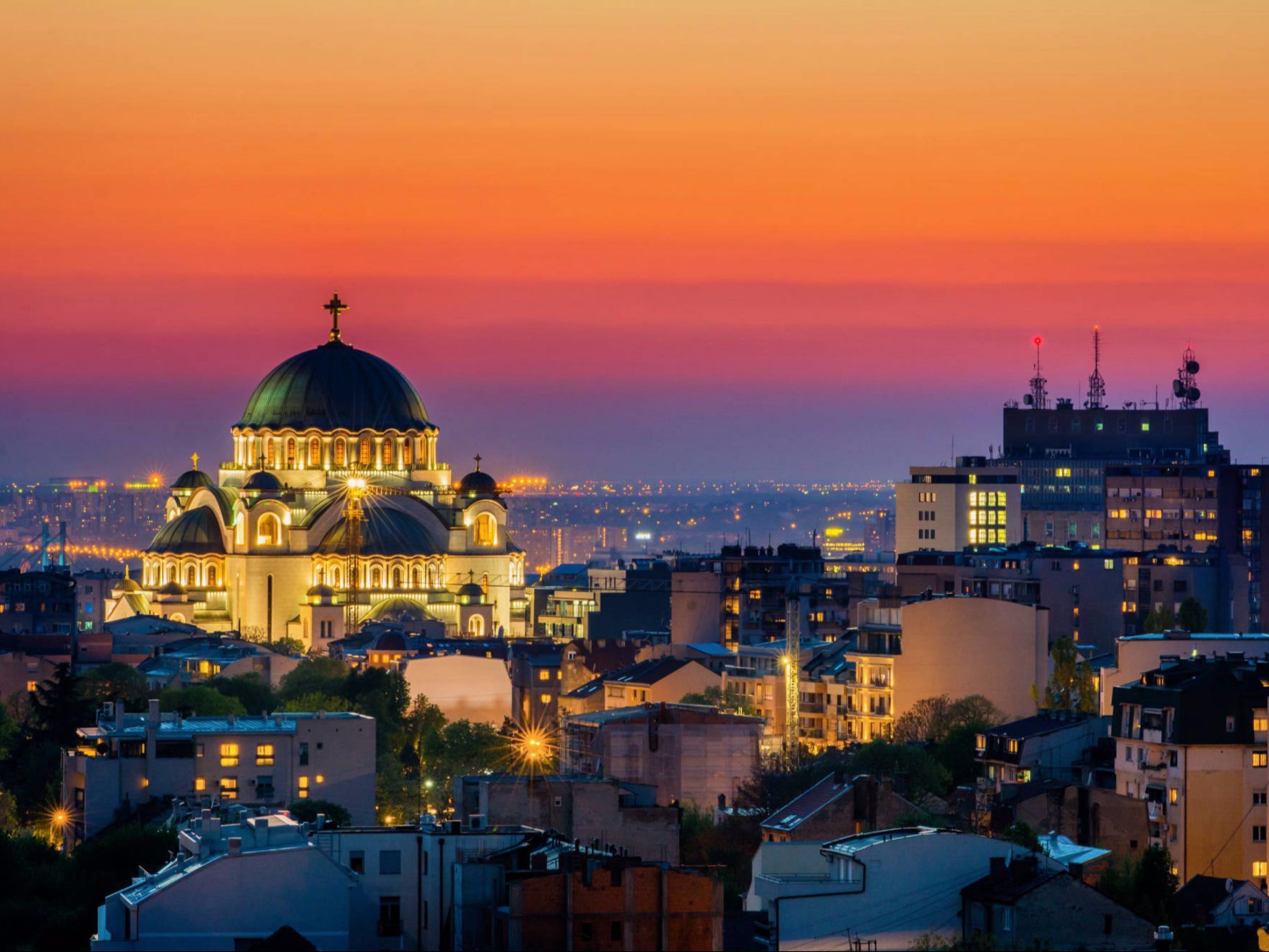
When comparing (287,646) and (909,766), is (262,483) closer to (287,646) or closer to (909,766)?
(287,646)

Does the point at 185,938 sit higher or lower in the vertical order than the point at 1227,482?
lower

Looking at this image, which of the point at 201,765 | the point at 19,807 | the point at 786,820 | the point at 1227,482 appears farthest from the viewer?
the point at 1227,482

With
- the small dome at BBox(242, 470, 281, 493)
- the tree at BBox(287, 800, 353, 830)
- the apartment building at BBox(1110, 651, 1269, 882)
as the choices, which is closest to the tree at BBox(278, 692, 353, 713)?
the tree at BBox(287, 800, 353, 830)

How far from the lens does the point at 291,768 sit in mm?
85312

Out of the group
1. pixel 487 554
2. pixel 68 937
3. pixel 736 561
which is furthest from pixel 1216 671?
pixel 487 554

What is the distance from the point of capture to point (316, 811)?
76500 mm

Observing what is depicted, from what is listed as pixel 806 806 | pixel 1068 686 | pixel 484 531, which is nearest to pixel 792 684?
pixel 1068 686

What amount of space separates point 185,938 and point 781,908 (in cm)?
917

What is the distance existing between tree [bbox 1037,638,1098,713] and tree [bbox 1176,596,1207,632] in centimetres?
2348

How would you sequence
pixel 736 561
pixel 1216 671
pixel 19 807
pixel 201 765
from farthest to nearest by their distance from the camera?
pixel 736 561 < pixel 19 807 < pixel 201 765 < pixel 1216 671

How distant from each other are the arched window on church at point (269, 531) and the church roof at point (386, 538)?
2078 millimetres

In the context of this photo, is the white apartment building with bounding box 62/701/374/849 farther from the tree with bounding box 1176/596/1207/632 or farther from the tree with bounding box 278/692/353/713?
the tree with bounding box 1176/596/1207/632

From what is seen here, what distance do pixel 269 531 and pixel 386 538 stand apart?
18.6 feet

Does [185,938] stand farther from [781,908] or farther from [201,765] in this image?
[201,765]
